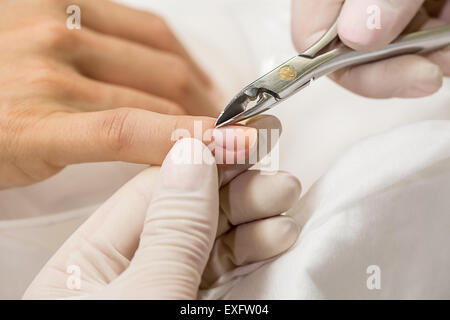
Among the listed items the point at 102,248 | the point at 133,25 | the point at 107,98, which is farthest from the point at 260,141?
the point at 133,25

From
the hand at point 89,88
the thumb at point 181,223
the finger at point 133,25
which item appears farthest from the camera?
the finger at point 133,25

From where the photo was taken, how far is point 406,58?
0.56m

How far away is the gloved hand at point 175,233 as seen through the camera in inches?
14.8

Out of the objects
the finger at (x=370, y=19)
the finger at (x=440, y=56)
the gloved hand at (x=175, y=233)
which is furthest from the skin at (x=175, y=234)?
the finger at (x=440, y=56)

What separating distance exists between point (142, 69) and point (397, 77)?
352 mm

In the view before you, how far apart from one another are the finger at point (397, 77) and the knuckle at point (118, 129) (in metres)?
0.28

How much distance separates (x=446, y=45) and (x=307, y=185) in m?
0.24

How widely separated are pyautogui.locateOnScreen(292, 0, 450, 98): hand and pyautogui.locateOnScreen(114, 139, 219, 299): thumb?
0.77 feet

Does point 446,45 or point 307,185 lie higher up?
point 446,45

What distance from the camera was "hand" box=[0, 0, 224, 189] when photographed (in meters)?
0.48

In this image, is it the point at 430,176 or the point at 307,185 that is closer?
the point at 430,176

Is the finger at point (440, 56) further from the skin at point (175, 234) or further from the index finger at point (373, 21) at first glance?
the skin at point (175, 234)
